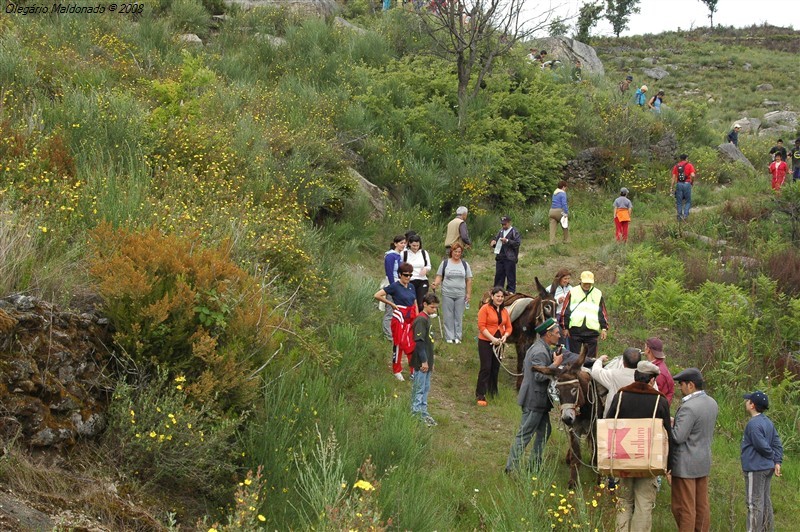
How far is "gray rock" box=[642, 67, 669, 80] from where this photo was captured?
47250 mm

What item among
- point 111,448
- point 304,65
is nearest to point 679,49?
point 304,65

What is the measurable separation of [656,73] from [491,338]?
138ft

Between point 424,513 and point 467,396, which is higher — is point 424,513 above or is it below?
above

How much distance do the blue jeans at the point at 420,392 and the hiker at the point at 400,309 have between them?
92 centimetres

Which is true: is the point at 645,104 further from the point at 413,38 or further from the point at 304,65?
the point at 304,65

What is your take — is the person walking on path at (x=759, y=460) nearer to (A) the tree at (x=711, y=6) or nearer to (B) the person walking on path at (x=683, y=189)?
(B) the person walking on path at (x=683, y=189)

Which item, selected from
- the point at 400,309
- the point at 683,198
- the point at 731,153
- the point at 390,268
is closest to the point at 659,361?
the point at 400,309

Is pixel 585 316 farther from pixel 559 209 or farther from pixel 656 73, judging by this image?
pixel 656 73

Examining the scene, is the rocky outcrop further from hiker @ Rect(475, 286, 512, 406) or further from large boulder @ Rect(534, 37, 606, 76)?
large boulder @ Rect(534, 37, 606, 76)

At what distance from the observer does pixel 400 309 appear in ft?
33.3

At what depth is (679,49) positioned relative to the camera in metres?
55.5

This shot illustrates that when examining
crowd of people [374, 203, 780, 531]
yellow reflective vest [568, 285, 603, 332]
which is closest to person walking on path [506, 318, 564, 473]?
crowd of people [374, 203, 780, 531]

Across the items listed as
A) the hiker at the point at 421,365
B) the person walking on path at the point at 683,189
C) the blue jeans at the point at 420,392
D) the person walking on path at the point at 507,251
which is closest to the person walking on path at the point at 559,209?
the person walking on path at the point at 683,189

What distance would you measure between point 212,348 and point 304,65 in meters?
16.8
